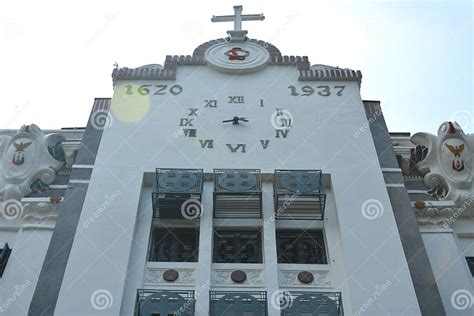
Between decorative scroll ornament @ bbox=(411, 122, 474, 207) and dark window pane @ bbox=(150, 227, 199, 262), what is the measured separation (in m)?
7.03

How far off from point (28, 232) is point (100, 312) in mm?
3977

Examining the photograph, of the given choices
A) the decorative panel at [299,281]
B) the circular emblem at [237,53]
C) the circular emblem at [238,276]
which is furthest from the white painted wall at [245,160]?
the circular emblem at [238,276]

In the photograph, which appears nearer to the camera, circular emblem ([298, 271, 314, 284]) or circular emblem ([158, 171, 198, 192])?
circular emblem ([298, 271, 314, 284])

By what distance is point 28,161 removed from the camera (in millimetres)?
17672

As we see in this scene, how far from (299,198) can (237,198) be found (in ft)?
5.37

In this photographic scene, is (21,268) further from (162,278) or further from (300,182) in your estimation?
(300,182)

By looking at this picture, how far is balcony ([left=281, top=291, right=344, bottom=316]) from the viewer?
525 inches

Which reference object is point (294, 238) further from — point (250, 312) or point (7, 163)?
point (7, 163)

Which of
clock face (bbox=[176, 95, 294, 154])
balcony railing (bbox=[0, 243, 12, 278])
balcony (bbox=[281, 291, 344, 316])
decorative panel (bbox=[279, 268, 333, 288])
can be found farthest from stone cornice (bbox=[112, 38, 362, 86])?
balcony (bbox=[281, 291, 344, 316])

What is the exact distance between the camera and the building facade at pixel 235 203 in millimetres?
13969

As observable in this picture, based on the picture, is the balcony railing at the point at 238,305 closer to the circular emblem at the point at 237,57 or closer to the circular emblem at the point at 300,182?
the circular emblem at the point at 300,182

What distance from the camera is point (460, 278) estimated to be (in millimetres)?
14875

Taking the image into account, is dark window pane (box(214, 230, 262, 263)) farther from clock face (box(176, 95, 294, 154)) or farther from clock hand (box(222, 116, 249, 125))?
clock hand (box(222, 116, 249, 125))

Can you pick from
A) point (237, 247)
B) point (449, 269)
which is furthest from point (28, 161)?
point (449, 269)
